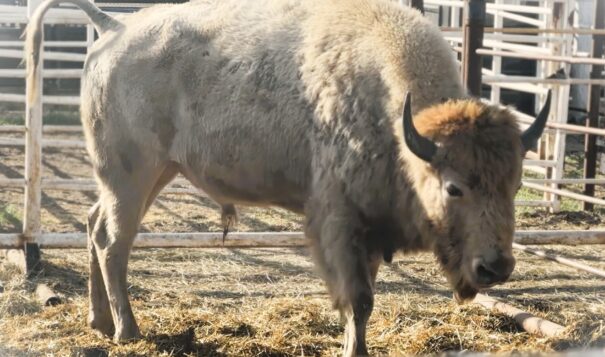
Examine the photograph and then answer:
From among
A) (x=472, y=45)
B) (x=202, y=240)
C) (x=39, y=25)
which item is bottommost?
(x=202, y=240)

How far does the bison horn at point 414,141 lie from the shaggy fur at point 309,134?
0.06 metres

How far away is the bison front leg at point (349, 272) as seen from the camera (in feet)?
16.9

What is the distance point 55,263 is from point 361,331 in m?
3.06

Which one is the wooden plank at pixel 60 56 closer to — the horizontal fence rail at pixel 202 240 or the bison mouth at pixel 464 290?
the horizontal fence rail at pixel 202 240

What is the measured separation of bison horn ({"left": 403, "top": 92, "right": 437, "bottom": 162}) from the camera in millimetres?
4602

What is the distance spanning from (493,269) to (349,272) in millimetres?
907

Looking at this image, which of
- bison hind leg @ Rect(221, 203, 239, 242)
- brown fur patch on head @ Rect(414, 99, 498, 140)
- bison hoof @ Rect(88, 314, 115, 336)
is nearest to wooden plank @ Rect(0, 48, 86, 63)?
bison hind leg @ Rect(221, 203, 239, 242)

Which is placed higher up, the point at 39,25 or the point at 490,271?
the point at 39,25

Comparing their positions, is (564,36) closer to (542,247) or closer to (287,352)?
(542,247)

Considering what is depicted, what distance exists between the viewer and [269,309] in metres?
6.26

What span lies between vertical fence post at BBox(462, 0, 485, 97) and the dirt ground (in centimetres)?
148

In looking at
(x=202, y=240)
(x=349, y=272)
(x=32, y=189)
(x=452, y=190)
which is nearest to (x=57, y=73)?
(x=32, y=189)

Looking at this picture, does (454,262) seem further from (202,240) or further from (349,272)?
(202,240)

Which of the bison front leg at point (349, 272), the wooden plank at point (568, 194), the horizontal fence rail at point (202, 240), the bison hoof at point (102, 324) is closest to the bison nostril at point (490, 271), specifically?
the bison front leg at point (349, 272)
